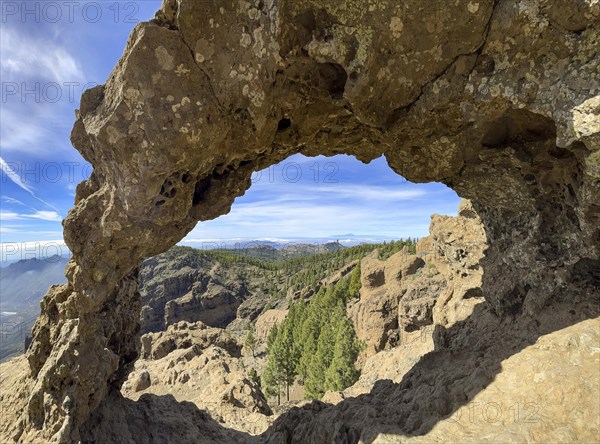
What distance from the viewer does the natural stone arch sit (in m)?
8.02

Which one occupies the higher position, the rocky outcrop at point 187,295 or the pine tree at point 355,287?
the pine tree at point 355,287

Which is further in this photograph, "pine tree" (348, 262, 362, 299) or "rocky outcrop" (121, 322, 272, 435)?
"pine tree" (348, 262, 362, 299)

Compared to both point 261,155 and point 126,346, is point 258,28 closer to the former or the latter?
point 261,155

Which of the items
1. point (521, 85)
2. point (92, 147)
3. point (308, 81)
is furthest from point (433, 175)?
point (92, 147)

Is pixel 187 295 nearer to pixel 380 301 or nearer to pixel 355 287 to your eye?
pixel 355 287

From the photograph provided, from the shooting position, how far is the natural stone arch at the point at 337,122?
8.02 meters

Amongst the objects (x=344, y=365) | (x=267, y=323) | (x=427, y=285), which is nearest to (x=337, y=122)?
(x=427, y=285)

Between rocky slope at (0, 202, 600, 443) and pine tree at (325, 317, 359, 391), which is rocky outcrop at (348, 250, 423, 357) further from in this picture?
rocky slope at (0, 202, 600, 443)

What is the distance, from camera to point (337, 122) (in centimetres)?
1291

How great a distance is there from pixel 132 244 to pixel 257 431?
11.0 meters

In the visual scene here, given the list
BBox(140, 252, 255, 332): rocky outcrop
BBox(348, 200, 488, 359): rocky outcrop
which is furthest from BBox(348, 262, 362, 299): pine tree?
BBox(140, 252, 255, 332): rocky outcrop

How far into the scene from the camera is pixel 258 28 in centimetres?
907

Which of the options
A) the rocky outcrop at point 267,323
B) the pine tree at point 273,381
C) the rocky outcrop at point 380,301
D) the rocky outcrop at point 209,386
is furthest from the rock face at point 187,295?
the rocky outcrop at point 209,386

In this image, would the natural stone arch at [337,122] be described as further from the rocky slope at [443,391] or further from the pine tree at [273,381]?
the pine tree at [273,381]
